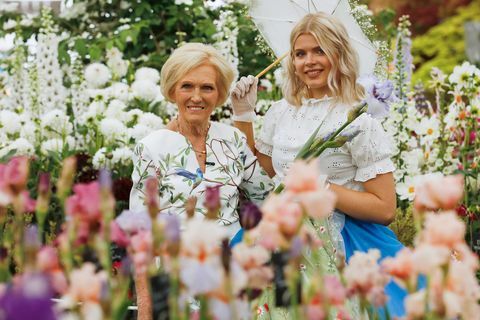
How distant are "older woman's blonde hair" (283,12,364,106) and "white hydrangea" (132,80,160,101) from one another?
2.02 metres

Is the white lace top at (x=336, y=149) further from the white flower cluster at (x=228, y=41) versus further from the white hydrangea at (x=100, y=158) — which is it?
the white flower cluster at (x=228, y=41)

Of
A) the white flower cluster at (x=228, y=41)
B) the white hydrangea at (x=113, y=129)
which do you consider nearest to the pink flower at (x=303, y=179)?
the white hydrangea at (x=113, y=129)

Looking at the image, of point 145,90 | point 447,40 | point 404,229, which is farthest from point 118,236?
point 447,40

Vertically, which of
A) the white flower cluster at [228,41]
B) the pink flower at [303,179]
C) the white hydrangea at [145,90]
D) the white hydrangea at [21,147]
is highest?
the white flower cluster at [228,41]

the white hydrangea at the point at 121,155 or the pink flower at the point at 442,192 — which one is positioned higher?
the white hydrangea at the point at 121,155

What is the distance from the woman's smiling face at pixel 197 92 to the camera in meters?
2.57

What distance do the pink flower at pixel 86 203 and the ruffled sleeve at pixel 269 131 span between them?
2088 mm

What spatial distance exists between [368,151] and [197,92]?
1.84ft

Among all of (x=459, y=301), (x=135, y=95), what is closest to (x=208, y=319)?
(x=459, y=301)

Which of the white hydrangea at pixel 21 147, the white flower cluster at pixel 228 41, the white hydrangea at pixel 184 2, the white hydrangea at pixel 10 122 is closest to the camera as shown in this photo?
the white hydrangea at pixel 21 147

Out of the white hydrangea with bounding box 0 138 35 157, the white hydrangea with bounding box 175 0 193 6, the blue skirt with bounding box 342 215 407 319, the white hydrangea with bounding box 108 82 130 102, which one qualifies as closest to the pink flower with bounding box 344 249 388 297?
the blue skirt with bounding box 342 215 407 319

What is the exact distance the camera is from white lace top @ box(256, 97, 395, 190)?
2617mm

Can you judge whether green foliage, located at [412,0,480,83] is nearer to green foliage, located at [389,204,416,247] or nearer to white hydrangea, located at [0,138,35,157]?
green foliage, located at [389,204,416,247]

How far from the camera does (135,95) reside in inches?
185
